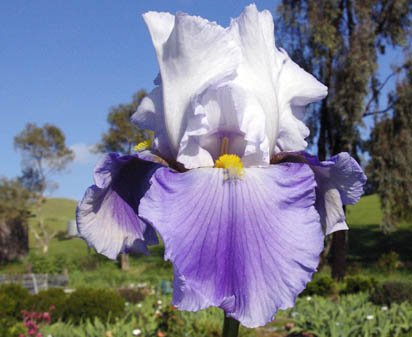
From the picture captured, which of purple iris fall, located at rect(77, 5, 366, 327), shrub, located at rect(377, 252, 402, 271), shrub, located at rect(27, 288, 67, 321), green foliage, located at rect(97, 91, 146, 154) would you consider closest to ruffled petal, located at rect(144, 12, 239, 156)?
purple iris fall, located at rect(77, 5, 366, 327)

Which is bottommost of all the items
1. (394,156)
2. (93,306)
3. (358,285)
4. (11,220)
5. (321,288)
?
(11,220)

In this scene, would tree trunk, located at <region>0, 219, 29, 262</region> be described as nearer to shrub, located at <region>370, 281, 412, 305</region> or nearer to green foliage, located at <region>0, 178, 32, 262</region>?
green foliage, located at <region>0, 178, 32, 262</region>

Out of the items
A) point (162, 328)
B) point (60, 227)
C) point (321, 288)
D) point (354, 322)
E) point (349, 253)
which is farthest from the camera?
point (60, 227)

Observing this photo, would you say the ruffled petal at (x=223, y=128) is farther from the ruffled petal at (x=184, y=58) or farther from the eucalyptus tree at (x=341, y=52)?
the eucalyptus tree at (x=341, y=52)

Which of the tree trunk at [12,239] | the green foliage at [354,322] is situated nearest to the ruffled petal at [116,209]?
the green foliage at [354,322]

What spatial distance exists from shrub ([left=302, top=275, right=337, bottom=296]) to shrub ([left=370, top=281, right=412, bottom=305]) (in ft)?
8.08

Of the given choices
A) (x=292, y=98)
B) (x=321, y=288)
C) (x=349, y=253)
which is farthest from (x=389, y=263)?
(x=292, y=98)

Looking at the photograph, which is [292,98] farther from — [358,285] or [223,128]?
[358,285]

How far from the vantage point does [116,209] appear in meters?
1.05

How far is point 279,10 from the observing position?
1402 centimetres

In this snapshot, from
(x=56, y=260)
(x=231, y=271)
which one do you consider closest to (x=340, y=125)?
(x=56, y=260)

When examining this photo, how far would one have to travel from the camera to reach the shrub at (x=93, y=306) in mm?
7672

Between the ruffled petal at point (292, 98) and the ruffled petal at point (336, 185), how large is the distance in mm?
65

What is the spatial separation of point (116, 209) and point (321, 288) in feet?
35.9
